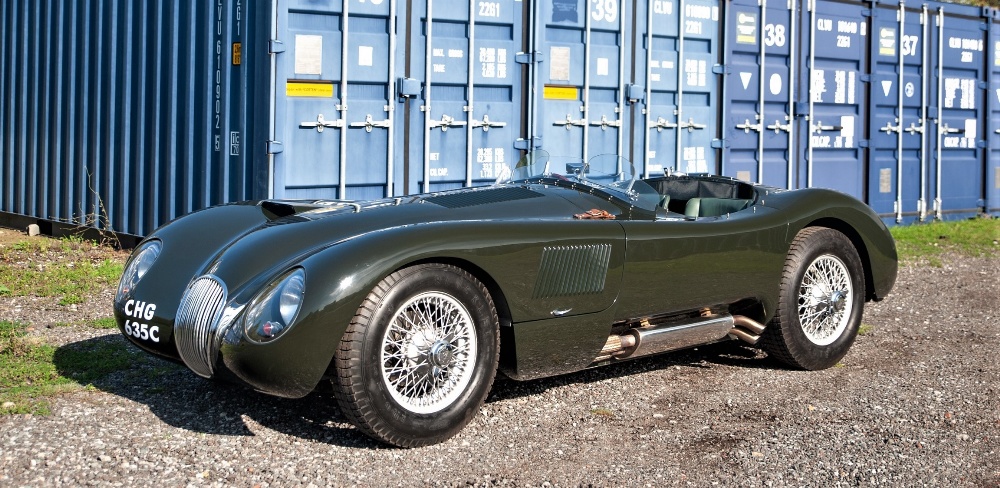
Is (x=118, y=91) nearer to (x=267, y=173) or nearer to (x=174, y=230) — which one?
(x=267, y=173)

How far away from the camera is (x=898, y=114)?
45.2ft

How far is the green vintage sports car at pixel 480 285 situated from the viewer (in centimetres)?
426

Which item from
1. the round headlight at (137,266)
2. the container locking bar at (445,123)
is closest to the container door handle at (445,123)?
the container locking bar at (445,123)

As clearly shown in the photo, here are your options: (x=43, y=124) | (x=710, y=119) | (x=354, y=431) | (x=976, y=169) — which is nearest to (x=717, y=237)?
(x=354, y=431)

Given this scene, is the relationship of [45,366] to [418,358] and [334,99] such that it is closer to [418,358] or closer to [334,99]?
[418,358]

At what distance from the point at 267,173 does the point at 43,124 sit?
4.35 metres

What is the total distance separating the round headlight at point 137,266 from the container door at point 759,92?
7.62 metres

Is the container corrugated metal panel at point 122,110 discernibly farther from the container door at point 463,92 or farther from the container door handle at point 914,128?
the container door handle at point 914,128

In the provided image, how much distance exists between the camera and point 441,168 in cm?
959

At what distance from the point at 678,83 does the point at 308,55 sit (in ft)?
13.3

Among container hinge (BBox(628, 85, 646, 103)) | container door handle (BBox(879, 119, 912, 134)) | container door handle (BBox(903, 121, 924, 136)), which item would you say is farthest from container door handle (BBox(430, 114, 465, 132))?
container door handle (BBox(903, 121, 924, 136))

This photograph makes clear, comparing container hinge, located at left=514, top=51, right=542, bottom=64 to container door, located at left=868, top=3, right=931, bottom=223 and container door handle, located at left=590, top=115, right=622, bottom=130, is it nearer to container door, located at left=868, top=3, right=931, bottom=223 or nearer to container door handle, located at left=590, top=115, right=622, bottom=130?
container door handle, located at left=590, top=115, right=622, bottom=130

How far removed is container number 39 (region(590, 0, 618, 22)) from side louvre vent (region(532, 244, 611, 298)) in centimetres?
582

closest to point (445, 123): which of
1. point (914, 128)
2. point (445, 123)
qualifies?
point (445, 123)
